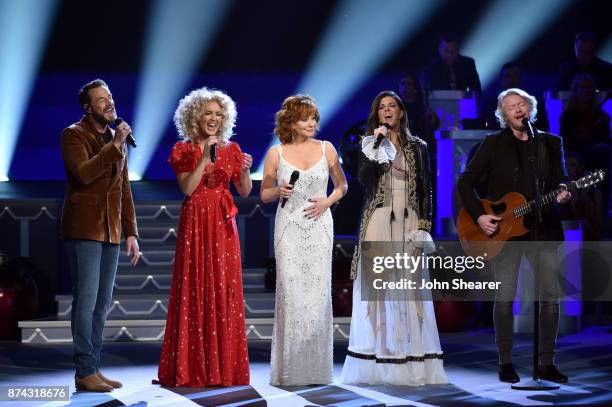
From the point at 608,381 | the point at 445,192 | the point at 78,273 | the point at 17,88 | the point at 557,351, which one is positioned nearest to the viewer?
the point at 78,273

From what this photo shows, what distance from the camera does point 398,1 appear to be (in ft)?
36.0

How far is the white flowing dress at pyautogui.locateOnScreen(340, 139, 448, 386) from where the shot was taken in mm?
5602

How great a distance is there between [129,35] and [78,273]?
602 centimetres

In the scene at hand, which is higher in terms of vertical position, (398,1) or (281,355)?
(398,1)

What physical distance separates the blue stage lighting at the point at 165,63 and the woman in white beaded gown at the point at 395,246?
5.31m

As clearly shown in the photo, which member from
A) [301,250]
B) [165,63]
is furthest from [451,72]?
[301,250]

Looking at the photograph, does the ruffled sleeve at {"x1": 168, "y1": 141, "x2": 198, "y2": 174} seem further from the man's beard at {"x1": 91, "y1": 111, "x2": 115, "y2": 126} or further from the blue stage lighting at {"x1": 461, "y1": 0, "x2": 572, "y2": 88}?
the blue stage lighting at {"x1": 461, "y1": 0, "x2": 572, "y2": 88}

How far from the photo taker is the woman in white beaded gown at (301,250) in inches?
219

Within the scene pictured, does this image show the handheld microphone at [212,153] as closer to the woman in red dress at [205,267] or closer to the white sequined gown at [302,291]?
the woman in red dress at [205,267]

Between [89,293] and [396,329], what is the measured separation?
1.60 metres

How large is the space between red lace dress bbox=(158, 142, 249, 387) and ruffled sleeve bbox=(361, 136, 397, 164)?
72cm

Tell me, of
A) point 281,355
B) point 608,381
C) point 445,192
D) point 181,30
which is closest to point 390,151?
point 281,355

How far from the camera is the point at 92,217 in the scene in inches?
208

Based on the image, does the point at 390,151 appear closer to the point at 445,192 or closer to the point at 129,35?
the point at 445,192
